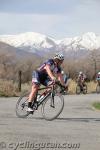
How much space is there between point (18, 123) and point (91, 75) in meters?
40.1

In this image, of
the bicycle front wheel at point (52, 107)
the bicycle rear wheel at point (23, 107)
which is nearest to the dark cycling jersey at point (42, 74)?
the bicycle front wheel at point (52, 107)

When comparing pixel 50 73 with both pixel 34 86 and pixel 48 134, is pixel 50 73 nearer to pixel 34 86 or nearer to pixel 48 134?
pixel 34 86

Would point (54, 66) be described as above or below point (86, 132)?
above

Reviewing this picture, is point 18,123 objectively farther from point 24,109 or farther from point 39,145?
point 39,145

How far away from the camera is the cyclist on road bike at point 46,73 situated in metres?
13.0

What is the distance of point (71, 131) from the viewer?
1099cm

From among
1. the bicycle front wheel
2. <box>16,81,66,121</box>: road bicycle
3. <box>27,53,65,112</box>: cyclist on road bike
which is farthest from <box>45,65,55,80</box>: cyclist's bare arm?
the bicycle front wheel

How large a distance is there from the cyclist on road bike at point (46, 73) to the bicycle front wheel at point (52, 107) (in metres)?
0.36

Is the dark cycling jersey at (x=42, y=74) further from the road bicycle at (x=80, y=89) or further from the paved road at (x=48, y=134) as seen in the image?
the road bicycle at (x=80, y=89)

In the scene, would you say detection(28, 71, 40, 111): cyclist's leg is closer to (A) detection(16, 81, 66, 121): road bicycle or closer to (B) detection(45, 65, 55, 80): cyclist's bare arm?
(A) detection(16, 81, 66, 121): road bicycle

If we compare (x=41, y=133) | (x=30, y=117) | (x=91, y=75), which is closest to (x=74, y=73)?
(x=91, y=75)

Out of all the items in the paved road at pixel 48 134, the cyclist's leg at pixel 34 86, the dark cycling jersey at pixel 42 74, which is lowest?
the paved road at pixel 48 134

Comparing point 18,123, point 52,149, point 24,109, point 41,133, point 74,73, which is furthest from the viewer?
Answer: point 74,73

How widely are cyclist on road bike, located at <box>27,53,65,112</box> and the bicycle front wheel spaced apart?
1.18 feet
